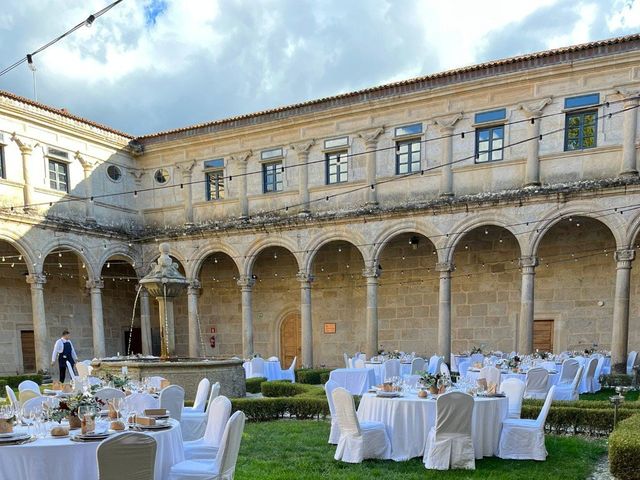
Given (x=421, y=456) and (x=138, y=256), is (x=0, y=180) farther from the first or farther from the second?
(x=421, y=456)

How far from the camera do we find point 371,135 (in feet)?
49.9

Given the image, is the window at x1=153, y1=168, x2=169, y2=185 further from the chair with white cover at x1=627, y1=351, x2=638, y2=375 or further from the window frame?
the chair with white cover at x1=627, y1=351, x2=638, y2=375

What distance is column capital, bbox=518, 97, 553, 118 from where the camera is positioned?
1301 cm

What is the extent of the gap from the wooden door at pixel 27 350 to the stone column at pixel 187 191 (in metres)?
6.72

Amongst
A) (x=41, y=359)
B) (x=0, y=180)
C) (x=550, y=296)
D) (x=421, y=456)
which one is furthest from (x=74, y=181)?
(x=550, y=296)

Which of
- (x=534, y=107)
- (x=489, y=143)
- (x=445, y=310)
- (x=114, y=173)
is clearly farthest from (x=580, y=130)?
(x=114, y=173)

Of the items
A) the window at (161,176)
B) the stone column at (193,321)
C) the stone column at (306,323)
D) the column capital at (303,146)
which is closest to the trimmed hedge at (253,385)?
the stone column at (306,323)

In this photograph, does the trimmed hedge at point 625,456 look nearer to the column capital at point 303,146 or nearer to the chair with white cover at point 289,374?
the chair with white cover at point 289,374

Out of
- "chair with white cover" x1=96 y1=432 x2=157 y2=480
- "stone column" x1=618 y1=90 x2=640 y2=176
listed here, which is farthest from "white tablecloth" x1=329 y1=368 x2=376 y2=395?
"stone column" x1=618 y1=90 x2=640 y2=176

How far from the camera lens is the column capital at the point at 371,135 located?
15.1m

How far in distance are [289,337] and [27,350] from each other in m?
9.30

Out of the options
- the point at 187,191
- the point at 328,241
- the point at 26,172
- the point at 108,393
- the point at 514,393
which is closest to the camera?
the point at 108,393

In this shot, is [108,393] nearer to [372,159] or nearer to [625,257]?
[372,159]

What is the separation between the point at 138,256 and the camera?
59.5 ft
